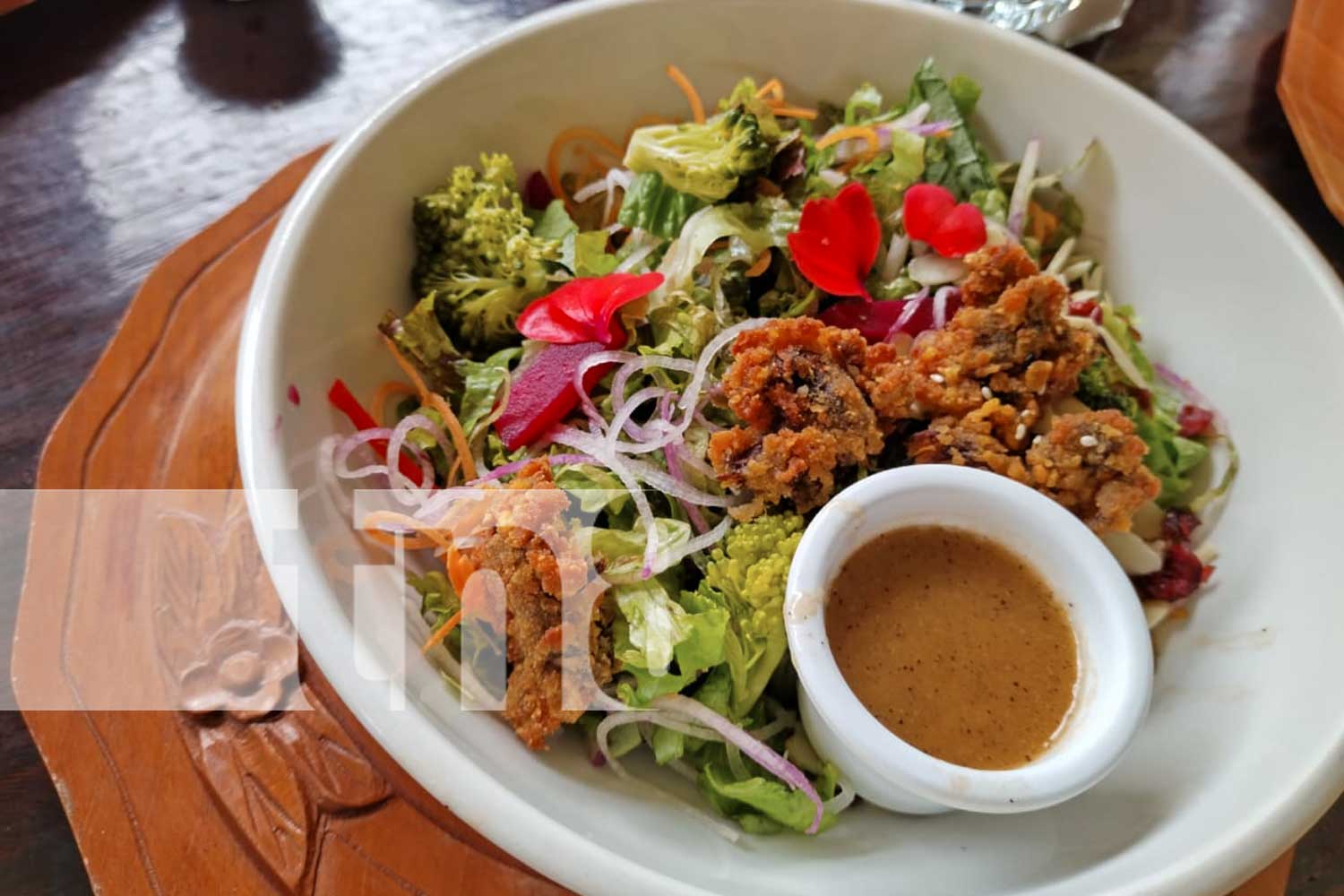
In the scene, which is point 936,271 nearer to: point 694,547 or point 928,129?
point 928,129

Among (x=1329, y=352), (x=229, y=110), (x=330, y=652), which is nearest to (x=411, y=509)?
(x=330, y=652)

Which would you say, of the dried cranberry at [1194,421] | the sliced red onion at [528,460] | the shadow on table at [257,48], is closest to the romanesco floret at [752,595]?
the sliced red onion at [528,460]

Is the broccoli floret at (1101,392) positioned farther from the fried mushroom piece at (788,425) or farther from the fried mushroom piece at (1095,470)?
the fried mushroom piece at (788,425)

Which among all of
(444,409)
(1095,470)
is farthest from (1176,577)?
(444,409)

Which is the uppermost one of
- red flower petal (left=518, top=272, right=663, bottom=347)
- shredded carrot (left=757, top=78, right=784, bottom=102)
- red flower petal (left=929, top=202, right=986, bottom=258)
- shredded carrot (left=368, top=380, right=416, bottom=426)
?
shredded carrot (left=757, top=78, right=784, bottom=102)

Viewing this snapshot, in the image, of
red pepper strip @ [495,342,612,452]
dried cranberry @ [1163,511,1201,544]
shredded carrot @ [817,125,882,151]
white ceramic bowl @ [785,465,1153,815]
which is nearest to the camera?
white ceramic bowl @ [785,465,1153,815]

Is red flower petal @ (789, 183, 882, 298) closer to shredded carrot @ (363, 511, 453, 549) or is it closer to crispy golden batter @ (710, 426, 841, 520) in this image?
crispy golden batter @ (710, 426, 841, 520)

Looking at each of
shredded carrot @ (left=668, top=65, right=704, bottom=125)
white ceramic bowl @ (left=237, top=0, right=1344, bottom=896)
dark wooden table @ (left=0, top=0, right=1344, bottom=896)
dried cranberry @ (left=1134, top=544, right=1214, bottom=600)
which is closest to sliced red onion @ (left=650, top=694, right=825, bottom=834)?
white ceramic bowl @ (left=237, top=0, right=1344, bottom=896)
